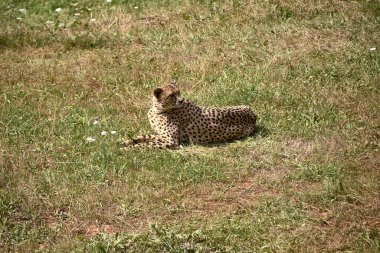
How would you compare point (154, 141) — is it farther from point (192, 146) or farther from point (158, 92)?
point (158, 92)

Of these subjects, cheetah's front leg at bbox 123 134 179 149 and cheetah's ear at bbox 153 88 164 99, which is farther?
cheetah's ear at bbox 153 88 164 99

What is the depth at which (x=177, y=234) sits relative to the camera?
5891 mm

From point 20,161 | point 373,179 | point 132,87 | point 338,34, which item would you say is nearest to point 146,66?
point 132,87

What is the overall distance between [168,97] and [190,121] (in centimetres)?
32

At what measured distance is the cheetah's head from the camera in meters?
7.78

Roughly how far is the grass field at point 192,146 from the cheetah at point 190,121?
0.16m

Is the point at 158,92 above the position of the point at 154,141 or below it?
above

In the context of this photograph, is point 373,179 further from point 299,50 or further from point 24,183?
point 299,50

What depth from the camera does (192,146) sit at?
25.4ft

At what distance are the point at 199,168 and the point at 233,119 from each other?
999mm

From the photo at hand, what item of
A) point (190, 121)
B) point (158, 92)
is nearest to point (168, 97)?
point (158, 92)

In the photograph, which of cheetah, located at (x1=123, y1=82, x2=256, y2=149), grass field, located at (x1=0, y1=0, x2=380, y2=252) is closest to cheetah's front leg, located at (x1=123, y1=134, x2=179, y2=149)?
cheetah, located at (x1=123, y1=82, x2=256, y2=149)

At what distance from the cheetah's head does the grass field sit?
0.44m

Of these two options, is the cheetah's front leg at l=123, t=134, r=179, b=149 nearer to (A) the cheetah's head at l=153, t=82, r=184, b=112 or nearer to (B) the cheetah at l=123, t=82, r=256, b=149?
(B) the cheetah at l=123, t=82, r=256, b=149
